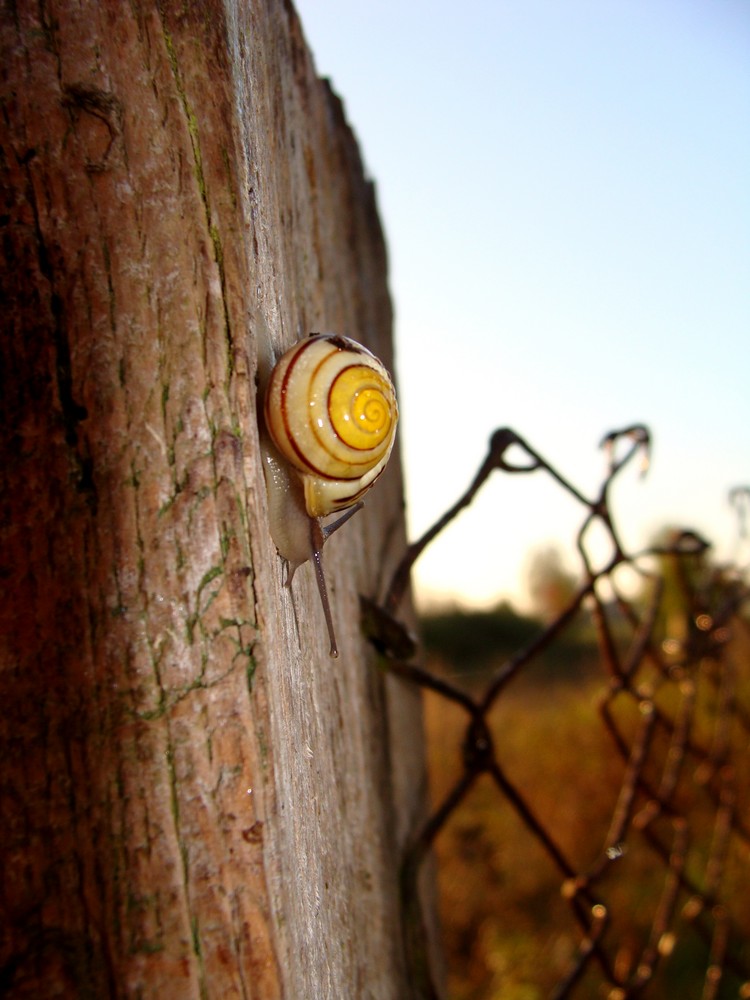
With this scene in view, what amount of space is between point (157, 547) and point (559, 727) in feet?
13.5

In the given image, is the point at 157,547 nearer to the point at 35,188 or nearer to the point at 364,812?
the point at 35,188

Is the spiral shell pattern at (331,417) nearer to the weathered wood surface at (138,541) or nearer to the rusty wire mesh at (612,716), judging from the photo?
the weathered wood surface at (138,541)

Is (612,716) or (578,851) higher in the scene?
(612,716)

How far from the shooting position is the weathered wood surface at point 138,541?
0.30 meters

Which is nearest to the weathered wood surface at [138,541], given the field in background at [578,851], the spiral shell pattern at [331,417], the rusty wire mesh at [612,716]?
the spiral shell pattern at [331,417]

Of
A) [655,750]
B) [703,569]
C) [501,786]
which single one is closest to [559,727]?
[655,750]

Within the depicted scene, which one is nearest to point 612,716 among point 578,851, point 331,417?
point 331,417

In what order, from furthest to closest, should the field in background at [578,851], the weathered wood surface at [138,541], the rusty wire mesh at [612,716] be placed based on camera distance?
1. the field in background at [578,851]
2. the rusty wire mesh at [612,716]
3. the weathered wood surface at [138,541]

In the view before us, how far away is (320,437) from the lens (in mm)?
400

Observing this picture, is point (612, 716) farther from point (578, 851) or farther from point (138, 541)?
point (578, 851)

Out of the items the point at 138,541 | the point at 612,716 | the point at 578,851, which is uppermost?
the point at 138,541

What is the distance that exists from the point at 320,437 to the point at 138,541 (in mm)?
118

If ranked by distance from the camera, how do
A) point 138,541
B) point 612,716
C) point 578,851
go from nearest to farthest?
1. point 138,541
2. point 612,716
3. point 578,851

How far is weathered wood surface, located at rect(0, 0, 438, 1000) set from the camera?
11.9 inches
